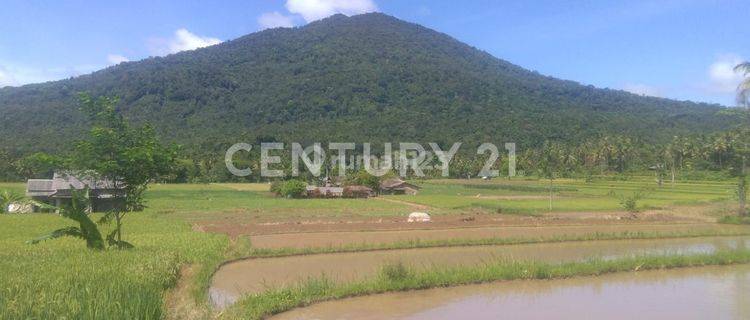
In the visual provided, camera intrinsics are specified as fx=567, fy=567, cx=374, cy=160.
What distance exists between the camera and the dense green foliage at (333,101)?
3802 inches

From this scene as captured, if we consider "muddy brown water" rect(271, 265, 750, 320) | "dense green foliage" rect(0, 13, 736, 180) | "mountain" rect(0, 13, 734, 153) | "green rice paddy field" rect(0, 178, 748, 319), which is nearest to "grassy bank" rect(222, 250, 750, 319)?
"muddy brown water" rect(271, 265, 750, 320)

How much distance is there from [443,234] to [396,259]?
6419 millimetres

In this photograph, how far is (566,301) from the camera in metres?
10.7

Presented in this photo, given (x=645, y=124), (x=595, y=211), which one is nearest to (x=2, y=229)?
(x=595, y=211)

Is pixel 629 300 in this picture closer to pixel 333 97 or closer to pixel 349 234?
pixel 349 234

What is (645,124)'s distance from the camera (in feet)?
358

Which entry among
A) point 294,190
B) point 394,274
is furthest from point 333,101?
point 394,274

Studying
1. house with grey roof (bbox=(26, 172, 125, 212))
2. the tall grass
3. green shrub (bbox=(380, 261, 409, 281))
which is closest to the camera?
green shrub (bbox=(380, 261, 409, 281))

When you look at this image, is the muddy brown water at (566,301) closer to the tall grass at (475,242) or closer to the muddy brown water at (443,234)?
the tall grass at (475,242)

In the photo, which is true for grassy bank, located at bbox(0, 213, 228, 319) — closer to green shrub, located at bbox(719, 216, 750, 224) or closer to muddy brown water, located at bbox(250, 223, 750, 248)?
muddy brown water, located at bbox(250, 223, 750, 248)

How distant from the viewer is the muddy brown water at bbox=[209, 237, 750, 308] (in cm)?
1264

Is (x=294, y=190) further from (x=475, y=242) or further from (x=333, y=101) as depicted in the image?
(x=333, y=101)

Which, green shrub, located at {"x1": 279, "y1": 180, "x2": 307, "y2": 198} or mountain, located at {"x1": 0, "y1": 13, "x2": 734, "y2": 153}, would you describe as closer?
green shrub, located at {"x1": 279, "y1": 180, "x2": 307, "y2": 198}

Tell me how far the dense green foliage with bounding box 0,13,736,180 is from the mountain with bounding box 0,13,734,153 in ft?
1.33
